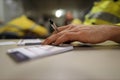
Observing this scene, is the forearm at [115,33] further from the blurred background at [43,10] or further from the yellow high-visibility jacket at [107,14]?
the blurred background at [43,10]

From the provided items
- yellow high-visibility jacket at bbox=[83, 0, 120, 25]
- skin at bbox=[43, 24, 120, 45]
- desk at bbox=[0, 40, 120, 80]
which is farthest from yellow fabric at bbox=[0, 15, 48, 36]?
desk at bbox=[0, 40, 120, 80]

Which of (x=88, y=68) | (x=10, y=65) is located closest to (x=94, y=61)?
(x=88, y=68)

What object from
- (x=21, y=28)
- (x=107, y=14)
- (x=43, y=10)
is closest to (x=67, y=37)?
(x=107, y=14)

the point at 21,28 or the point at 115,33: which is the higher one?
the point at 21,28

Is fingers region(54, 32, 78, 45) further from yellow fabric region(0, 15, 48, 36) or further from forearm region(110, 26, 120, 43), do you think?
yellow fabric region(0, 15, 48, 36)

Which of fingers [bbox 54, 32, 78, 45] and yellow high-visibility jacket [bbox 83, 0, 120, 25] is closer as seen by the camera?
fingers [bbox 54, 32, 78, 45]

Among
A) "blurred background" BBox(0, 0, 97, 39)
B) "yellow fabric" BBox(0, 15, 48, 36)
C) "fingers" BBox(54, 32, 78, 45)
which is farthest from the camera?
"blurred background" BBox(0, 0, 97, 39)

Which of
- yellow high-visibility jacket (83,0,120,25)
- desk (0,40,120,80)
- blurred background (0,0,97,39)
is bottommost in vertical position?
desk (0,40,120,80)

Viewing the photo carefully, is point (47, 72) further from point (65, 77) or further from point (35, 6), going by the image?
point (35, 6)

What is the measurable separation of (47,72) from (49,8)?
4.87 feet

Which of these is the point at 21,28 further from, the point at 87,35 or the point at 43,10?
the point at 87,35

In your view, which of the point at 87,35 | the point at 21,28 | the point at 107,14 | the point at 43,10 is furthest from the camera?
the point at 43,10

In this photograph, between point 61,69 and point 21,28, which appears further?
point 21,28

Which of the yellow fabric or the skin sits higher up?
the yellow fabric
